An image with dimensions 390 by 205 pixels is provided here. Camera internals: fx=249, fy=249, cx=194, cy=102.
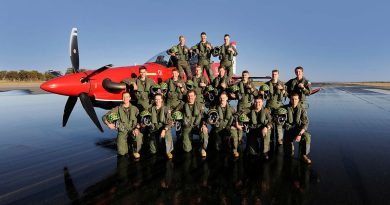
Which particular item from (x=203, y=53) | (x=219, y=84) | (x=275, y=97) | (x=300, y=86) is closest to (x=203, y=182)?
(x=275, y=97)

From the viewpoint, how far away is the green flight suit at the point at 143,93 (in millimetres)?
7156

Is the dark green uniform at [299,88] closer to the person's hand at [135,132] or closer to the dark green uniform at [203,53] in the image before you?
the dark green uniform at [203,53]

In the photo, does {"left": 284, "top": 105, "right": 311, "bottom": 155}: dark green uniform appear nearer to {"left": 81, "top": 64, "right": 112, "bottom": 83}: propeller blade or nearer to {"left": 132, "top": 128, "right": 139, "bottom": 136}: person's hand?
{"left": 132, "top": 128, "right": 139, "bottom": 136}: person's hand

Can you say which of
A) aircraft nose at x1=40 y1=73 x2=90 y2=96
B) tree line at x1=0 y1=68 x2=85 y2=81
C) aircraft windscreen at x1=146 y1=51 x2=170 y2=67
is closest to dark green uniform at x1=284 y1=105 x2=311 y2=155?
aircraft windscreen at x1=146 y1=51 x2=170 y2=67

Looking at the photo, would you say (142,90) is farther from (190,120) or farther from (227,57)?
Result: (227,57)

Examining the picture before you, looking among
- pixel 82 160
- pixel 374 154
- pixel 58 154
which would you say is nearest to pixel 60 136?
pixel 58 154

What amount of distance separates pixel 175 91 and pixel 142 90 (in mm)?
968

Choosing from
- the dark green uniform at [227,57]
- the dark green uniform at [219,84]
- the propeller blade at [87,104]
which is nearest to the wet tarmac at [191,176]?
the propeller blade at [87,104]

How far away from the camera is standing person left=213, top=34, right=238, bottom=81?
29.1ft

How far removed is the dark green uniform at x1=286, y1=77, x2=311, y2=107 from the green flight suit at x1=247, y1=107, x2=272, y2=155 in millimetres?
1595

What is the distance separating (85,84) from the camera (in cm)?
727

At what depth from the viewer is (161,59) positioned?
29.8ft

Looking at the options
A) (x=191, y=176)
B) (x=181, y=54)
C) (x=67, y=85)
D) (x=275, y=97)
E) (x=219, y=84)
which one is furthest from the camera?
(x=181, y=54)

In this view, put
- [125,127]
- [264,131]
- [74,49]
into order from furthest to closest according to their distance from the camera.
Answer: [74,49], [125,127], [264,131]
